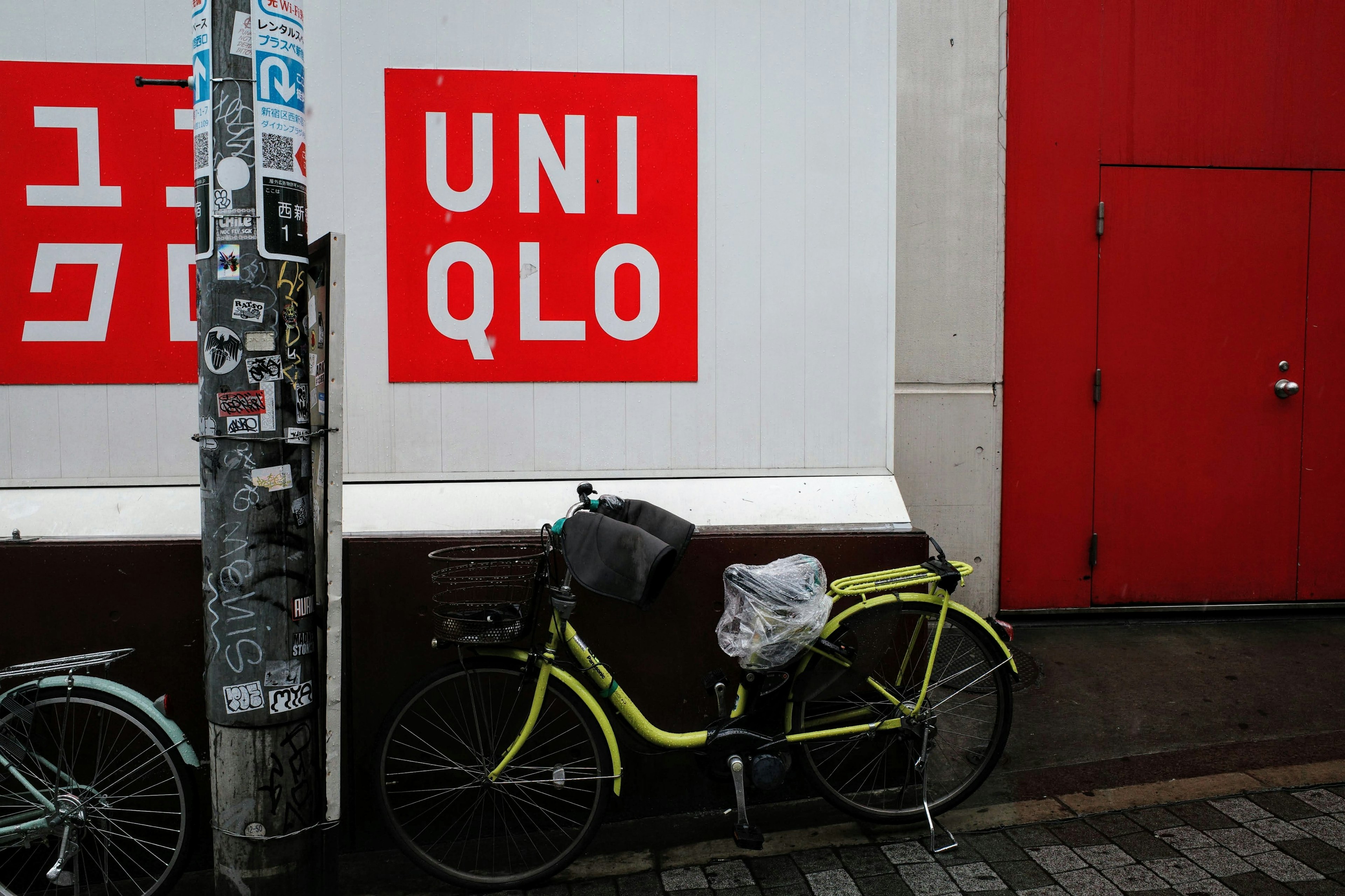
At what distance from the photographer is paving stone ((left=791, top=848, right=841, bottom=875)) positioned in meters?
3.11

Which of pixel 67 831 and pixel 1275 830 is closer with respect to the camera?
pixel 67 831

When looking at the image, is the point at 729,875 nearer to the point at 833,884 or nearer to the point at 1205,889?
the point at 833,884

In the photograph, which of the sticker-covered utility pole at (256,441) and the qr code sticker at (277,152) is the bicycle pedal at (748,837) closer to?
the sticker-covered utility pole at (256,441)

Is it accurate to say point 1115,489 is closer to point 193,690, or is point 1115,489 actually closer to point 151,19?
point 193,690

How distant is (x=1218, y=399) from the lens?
5.32m

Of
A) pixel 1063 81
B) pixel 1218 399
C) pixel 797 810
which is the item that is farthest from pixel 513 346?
pixel 1218 399

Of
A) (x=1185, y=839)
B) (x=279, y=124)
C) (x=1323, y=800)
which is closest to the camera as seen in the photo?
(x=279, y=124)

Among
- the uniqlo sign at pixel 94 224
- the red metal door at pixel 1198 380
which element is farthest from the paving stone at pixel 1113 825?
the uniqlo sign at pixel 94 224

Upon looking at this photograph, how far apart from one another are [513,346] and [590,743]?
5.23 feet

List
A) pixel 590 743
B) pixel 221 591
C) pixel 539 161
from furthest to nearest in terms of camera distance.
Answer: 1. pixel 539 161
2. pixel 590 743
3. pixel 221 591

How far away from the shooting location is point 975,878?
3023 millimetres

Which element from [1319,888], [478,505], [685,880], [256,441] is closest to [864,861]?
[685,880]

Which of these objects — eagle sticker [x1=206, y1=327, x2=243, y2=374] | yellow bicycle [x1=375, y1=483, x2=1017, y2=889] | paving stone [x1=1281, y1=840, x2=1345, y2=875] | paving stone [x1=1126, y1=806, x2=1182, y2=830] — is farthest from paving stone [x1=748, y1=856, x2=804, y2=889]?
eagle sticker [x1=206, y1=327, x2=243, y2=374]

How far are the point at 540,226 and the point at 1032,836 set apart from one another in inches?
118
